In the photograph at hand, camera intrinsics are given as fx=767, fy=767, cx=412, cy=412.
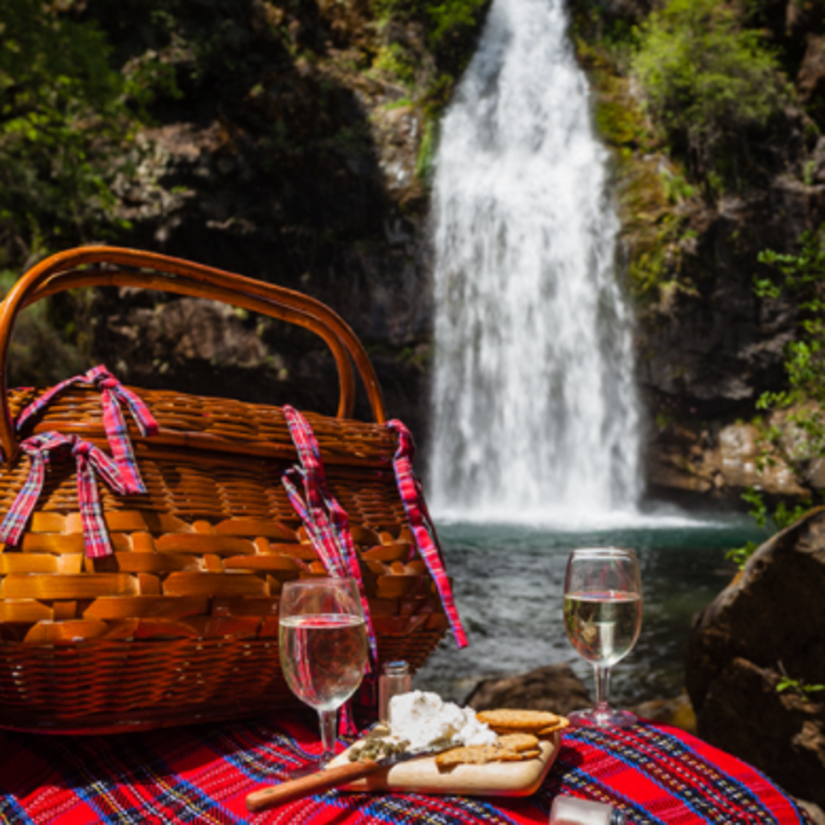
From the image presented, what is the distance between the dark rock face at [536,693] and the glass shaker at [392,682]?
120 inches

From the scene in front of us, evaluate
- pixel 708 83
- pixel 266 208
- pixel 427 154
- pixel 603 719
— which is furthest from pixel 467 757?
pixel 708 83

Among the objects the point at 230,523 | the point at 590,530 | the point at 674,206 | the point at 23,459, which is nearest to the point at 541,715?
the point at 230,523

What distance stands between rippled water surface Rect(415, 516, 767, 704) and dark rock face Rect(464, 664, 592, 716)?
0.43 metres

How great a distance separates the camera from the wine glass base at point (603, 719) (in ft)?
3.25

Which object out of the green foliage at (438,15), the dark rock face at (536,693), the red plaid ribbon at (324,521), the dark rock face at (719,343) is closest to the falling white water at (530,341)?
the dark rock face at (719,343)

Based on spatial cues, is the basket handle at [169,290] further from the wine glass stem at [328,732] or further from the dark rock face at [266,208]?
the dark rock face at [266,208]

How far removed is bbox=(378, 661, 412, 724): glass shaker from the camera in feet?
3.07

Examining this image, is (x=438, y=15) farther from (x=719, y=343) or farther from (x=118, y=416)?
(x=118, y=416)

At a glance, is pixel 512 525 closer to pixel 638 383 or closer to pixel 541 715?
pixel 638 383

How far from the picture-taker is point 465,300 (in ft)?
42.1

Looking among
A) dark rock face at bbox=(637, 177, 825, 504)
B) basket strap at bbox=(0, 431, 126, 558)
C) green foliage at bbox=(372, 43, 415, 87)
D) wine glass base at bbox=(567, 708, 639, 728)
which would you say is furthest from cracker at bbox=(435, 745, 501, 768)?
green foliage at bbox=(372, 43, 415, 87)

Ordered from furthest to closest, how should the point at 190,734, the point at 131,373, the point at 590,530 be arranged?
1. the point at 131,373
2. the point at 590,530
3. the point at 190,734

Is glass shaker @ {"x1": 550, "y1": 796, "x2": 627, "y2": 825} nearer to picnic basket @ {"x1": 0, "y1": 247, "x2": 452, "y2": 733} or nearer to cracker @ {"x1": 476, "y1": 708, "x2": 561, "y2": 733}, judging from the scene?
cracker @ {"x1": 476, "y1": 708, "x2": 561, "y2": 733}

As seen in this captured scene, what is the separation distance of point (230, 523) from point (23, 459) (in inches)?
10.1
